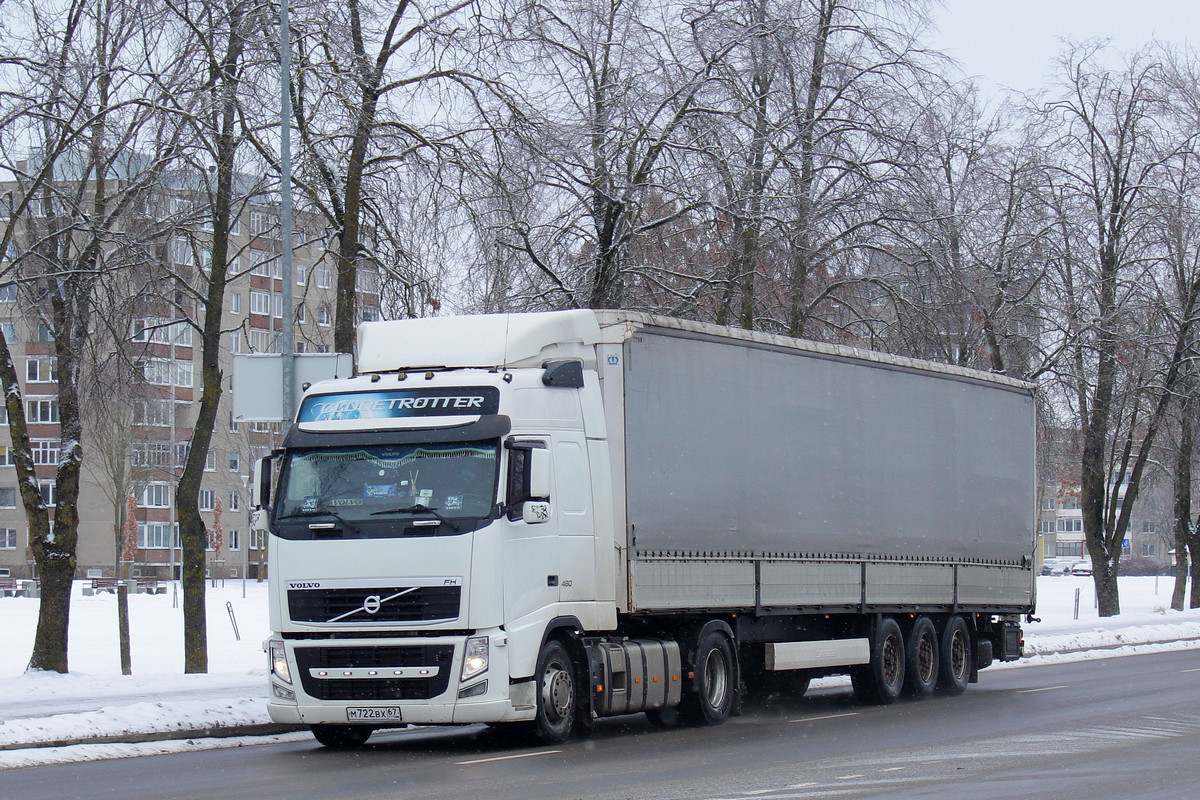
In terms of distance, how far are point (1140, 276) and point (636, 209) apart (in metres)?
20.6

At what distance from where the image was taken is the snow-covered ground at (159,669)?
14172 millimetres

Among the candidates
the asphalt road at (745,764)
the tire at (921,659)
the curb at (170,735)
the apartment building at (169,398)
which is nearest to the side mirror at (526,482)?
the asphalt road at (745,764)

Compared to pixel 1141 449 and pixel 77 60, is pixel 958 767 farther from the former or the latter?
pixel 1141 449

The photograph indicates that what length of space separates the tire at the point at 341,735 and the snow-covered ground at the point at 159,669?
1.07 m

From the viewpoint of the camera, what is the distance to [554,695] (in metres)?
13.8

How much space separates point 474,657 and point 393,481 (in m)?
1.63

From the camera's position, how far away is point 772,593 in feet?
54.7

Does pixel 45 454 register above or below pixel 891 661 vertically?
above

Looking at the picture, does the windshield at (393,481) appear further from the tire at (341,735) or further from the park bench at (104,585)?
the park bench at (104,585)

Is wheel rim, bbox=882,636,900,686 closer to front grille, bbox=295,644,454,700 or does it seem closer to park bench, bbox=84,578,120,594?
front grille, bbox=295,644,454,700

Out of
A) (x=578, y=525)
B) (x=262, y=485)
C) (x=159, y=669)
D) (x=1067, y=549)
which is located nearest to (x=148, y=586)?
(x=159, y=669)

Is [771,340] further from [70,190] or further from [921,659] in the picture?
[70,190]

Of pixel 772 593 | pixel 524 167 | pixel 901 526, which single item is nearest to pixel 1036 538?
pixel 901 526

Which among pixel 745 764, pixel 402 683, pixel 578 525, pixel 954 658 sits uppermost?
pixel 578 525
